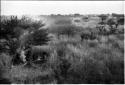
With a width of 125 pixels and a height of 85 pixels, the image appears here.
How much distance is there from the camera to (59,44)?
4270mm

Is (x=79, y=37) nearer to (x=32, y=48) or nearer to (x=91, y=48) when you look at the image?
(x=91, y=48)

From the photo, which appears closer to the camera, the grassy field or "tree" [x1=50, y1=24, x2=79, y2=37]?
the grassy field

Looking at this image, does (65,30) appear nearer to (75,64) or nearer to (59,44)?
(59,44)

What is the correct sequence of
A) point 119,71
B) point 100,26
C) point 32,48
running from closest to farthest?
1. point 119,71
2. point 32,48
3. point 100,26

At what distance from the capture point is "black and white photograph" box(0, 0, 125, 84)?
3.47 m

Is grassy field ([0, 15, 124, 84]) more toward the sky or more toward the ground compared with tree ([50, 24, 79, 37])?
more toward the ground

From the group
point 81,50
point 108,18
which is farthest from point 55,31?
point 108,18

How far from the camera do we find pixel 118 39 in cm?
414

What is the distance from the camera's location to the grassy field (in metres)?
3.39

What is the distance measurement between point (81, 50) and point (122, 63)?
0.92 meters

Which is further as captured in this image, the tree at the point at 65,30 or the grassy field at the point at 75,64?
the tree at the point at 65,30

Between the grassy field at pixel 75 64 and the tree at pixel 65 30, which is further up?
the tree at pixel 65 30

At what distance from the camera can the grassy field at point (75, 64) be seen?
339 cm

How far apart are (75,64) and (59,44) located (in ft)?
2.65
